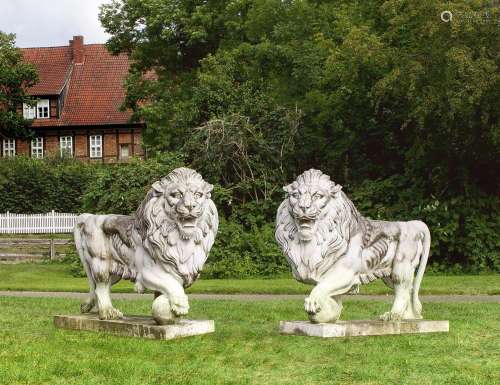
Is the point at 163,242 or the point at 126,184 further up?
the point at 126,184

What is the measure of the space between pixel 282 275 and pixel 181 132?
729 cm

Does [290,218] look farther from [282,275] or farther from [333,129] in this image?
[333,129]

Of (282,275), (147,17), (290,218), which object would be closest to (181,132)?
(282,275)

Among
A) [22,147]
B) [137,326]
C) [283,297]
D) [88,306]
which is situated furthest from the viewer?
[22,147]

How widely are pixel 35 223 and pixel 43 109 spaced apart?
2230 cm

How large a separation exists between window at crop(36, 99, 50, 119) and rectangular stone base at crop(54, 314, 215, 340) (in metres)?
49.5

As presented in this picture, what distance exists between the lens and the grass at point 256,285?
742 inches

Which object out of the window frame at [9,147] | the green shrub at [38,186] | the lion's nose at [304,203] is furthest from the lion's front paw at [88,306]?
the window frame at [9,147]

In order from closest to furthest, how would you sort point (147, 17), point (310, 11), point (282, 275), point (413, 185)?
point (282, 275), point (413, 185), point (310, 11), point (147, 17)

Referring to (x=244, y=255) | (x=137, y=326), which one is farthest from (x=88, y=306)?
(x=244, y=255)

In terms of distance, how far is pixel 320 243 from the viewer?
10.3 meters

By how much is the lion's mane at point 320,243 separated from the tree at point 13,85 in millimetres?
41709

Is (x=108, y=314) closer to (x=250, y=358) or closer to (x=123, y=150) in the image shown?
(x=250, y=358)

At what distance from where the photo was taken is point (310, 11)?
101 ft
